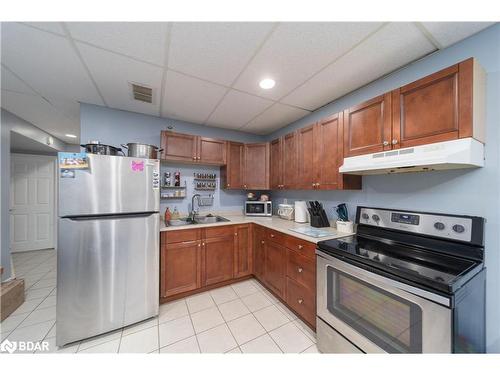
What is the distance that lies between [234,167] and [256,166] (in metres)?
0.37

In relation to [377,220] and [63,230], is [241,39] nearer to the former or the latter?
[377,220]

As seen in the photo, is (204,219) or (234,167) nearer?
(204,219)

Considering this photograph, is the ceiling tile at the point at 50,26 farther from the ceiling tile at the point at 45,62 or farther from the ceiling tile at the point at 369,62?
the ceiling tile at the point at 369,62

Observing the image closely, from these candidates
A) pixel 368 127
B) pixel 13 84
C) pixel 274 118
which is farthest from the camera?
pixel 274 118

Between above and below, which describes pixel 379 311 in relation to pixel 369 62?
below

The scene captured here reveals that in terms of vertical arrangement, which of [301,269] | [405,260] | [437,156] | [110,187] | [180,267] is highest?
[437,156]

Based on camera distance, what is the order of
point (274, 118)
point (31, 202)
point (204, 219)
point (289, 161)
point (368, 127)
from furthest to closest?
point (31, 202), point (204, 219), point (274, 118), point (289, 161), point (368, 127)

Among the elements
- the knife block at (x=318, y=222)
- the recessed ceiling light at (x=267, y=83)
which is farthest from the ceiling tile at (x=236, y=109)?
the knife block at (x=318, y=222)

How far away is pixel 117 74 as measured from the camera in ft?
5.38

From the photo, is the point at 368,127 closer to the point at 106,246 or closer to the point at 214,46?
the point at 214,46

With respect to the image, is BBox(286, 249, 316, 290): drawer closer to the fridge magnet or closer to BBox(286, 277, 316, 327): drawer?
BBox(286, 277, 316, 327): drawer

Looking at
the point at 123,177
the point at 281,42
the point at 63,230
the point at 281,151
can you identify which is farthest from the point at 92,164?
the point at 281,151

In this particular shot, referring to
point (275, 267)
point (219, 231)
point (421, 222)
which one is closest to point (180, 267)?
point (219, 231)

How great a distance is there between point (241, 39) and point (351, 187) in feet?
5.34
